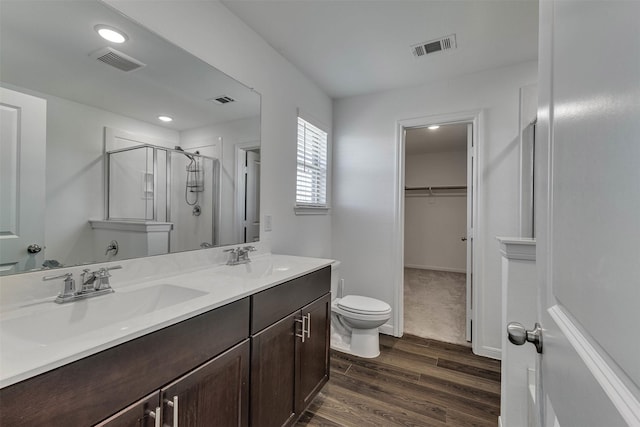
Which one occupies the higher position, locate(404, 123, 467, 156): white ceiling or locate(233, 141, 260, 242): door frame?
locate(404, 123, 467, 156): white ceiling

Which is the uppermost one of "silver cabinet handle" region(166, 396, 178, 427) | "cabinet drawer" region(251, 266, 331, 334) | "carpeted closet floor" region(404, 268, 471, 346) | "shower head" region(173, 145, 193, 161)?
"shower head" region(173, 145, 193, 161)

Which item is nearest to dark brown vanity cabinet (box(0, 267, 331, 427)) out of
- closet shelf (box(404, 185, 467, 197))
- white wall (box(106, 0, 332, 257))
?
white wall (box(106, 0, 332, 257))

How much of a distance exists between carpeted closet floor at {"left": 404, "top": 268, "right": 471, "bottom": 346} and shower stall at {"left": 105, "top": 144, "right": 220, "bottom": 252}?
7.92ft

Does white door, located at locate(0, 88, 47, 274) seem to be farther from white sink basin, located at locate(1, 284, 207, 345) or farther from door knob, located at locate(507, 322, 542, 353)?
door knob, located at locate(507, 322, 542, 353)

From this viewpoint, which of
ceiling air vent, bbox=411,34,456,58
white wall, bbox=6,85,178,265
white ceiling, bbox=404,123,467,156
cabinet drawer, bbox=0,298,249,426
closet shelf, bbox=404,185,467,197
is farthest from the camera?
closet shelf, bbox=404,185,467,197

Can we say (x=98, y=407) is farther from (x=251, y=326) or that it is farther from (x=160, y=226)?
(x=160, y=226)

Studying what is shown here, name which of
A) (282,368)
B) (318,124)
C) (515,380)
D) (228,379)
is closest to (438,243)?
(318,124)

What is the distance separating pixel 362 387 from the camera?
6.48 ft

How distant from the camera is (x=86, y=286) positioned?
1081 mm

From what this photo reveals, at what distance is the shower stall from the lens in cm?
129

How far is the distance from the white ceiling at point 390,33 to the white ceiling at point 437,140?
1451 mm

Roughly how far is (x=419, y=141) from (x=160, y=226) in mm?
4496

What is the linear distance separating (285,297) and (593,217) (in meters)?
1.29

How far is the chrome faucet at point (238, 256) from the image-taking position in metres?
1.77
